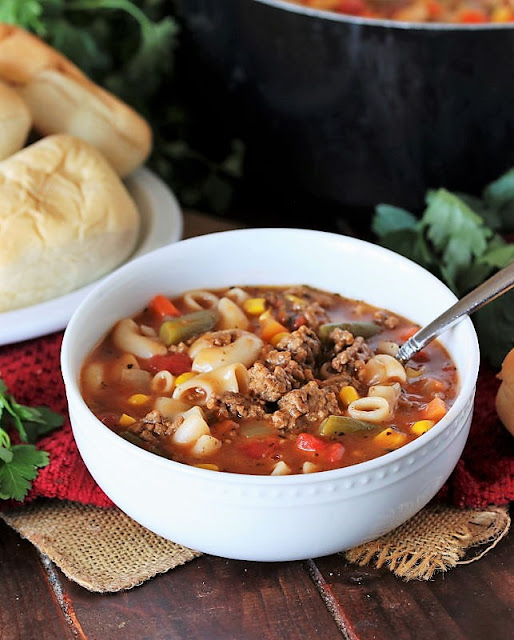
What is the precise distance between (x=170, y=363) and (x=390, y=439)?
74 centimetres

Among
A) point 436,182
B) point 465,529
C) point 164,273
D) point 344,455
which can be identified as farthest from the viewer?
point 436,182

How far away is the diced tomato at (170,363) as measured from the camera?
297 cm

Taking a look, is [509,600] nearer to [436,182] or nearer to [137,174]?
[436,182]

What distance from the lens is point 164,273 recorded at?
3.30 m

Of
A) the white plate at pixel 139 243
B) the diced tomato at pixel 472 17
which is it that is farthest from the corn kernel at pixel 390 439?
the diced tomato at pixel 472 17

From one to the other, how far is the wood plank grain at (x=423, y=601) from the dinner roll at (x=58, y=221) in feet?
4.57

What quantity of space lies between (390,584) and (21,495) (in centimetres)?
108

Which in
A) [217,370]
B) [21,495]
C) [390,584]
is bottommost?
[21,495]

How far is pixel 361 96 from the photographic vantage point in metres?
3.85

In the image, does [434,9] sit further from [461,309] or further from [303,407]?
[303,407]

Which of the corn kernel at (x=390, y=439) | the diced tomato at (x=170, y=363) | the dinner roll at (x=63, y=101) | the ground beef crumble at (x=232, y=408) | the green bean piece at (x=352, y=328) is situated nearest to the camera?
the corn kernel at (x=390, y=439)

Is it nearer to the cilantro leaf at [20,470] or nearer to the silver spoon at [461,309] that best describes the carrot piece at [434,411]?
the silver spoon at [461,309]

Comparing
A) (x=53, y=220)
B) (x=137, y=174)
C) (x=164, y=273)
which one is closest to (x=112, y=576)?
(x=164, y=273)

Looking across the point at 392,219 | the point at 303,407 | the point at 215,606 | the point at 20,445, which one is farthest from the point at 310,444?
the point at 392,219
